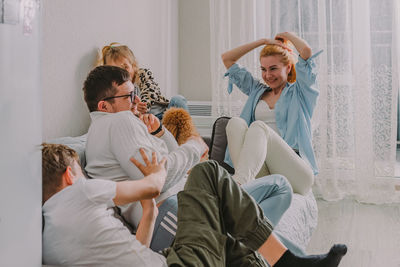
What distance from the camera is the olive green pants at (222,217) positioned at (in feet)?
4.24

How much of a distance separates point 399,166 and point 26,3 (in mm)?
3824

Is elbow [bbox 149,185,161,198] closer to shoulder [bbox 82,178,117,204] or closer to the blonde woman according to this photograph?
shoulder [bbox 82,178,117,204]

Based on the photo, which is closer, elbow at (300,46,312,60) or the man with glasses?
the man with glasses

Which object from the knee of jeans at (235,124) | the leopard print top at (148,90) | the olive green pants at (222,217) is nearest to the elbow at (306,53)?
the knee of jeans at (235,124)

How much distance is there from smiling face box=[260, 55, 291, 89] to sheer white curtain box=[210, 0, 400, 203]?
87 centimetres

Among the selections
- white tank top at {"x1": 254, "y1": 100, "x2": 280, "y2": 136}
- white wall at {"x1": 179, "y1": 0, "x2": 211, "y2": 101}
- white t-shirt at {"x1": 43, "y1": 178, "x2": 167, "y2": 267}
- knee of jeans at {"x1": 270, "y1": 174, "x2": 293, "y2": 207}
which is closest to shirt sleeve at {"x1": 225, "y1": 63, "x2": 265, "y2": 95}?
white tank top at {"x1": 254, "y1": 100, "x2": 280, "y2": 136}

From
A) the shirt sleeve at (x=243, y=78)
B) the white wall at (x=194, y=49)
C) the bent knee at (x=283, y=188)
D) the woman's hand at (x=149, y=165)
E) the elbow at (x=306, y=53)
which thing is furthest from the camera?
the white wall at (x=194, y=49)

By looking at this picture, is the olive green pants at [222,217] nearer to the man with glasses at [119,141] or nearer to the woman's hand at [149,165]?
the woman's hand at [149,165]

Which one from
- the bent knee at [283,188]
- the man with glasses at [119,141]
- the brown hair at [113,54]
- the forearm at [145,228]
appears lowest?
the forearm at [145,228]

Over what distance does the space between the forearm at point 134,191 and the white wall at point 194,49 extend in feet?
9.38

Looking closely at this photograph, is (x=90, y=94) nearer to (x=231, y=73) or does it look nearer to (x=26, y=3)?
(x=26, y=3)

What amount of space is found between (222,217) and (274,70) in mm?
1636

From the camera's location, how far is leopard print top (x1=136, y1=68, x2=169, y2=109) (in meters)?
2.87

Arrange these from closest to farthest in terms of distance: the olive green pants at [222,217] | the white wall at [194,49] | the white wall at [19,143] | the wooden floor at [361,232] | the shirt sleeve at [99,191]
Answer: the white wall at [19,143]
the shirt sleeve at [99,191]
the olive green pants at [222,217]
the wooden floor at [361,232]
the white wall at [194,49]
